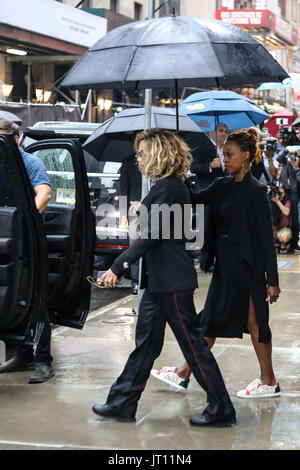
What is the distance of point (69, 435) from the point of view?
16.1 ft

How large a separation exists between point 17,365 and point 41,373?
413mm

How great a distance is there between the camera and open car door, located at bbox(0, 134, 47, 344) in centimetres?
567

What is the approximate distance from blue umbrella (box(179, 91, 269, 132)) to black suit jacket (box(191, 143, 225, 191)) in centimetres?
159

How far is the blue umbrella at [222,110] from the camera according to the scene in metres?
11.3

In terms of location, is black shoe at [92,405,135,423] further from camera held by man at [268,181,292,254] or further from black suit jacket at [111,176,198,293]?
camera held by man at [268,181,292,254]

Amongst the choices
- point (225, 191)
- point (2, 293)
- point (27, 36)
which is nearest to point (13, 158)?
point (2, 293)

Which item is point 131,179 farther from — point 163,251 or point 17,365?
point 163,251

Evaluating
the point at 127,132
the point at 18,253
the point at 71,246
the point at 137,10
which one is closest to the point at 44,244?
the point at 18,253

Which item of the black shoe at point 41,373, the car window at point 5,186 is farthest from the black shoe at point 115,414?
the car window at point 5,186

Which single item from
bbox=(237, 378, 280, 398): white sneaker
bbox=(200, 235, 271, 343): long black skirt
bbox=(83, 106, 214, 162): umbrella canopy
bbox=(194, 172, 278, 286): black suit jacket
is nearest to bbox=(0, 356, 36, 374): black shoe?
bbox=(200, 235, 271, 343): long black skirt

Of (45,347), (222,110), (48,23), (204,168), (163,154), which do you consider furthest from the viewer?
(48,23)

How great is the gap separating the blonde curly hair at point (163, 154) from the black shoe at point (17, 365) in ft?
7.51

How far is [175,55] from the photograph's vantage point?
5.91 meters

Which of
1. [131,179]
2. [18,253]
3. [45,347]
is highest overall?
[131,179]
